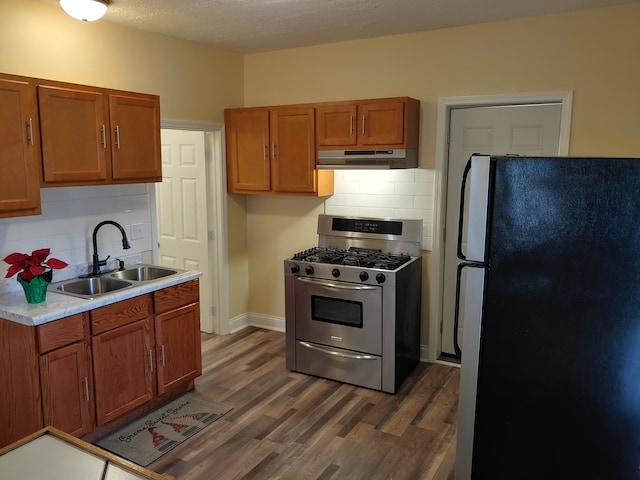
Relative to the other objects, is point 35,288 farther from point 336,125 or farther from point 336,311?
point 336,125

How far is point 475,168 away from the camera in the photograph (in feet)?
6.70

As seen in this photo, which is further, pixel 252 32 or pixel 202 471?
pixel 252 32

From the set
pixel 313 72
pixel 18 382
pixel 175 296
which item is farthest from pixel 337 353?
pixel 313 72

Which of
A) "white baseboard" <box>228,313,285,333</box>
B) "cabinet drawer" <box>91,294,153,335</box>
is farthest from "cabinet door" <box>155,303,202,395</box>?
"white baseboard" <box>228,313,285,333</box>

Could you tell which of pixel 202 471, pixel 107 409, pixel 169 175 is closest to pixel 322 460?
pixel 202 471

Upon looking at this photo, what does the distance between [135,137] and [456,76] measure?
2.40m

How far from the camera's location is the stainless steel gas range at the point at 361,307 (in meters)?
3.76

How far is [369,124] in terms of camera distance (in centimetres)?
396

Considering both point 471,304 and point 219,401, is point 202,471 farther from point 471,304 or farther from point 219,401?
point 471,304

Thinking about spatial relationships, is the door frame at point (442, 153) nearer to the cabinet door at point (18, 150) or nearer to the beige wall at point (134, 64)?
the beige wall at point (134, 64)

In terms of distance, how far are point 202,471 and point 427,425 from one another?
1.44 m

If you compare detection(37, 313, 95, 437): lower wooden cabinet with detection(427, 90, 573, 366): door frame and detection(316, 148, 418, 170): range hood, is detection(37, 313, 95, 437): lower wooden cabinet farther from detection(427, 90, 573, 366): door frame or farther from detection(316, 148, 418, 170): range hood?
detection(427, 90, 573, 366): door frame

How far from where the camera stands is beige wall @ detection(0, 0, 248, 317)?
3.12m

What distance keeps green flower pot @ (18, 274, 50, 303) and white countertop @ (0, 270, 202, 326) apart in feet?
0.11
